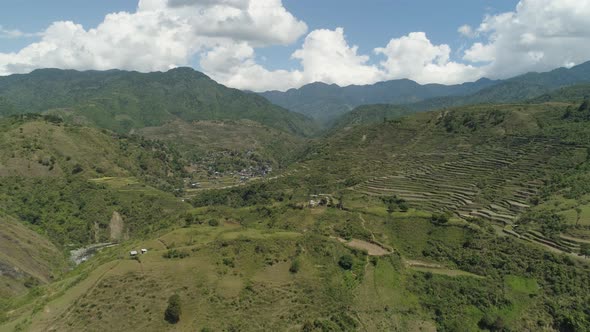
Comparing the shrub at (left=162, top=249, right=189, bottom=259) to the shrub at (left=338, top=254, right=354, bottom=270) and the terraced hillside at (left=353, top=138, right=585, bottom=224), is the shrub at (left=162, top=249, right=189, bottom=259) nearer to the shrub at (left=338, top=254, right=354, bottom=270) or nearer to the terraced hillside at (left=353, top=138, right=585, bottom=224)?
the shrub at (left=338, top=254, right=354, bottom=270)

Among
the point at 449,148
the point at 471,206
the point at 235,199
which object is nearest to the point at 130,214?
the point at 235,199

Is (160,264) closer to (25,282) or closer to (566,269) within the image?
(25,282)

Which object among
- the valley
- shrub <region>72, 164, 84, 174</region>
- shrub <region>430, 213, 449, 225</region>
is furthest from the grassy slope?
A: shrub <region>430, 213, 449, 225</region>

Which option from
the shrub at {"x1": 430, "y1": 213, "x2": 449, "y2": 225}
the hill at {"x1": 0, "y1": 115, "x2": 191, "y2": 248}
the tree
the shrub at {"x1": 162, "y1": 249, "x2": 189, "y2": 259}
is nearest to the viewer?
the tree

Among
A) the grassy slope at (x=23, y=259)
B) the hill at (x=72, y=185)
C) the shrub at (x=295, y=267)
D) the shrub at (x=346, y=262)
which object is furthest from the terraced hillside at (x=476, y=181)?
the grassy slope at (x=23, y=259)

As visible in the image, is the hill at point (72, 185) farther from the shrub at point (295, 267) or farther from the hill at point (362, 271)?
the shrub at point (295, 267)

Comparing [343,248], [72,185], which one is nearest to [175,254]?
[343,248]

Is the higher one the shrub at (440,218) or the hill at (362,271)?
the shrub at (440,218)

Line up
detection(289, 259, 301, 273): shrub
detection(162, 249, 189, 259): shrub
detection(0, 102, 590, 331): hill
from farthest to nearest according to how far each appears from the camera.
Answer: detection(162, 249, 189, 259): shrub
detection(289, 259, 301, 273): shrub
detection(0, 102, 590, 331): hill

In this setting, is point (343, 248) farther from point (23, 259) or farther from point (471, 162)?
point (23, 259)

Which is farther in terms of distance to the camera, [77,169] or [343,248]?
[77,169]

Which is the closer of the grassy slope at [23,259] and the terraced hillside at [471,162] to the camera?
the grassy slope at [23,259]
